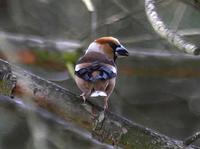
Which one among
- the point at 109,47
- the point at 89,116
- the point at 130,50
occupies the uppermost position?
the point at 89,116

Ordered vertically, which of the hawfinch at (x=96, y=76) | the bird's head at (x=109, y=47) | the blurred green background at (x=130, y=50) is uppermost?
the hawfinch at (x=96, y=76)

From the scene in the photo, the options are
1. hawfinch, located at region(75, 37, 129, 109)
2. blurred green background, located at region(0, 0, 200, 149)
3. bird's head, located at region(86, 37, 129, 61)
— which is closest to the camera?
hawfinch, located at region(75, 37, 129, 109)

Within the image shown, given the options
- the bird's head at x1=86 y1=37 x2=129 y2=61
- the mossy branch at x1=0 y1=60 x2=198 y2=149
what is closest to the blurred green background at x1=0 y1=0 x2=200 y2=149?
the bird's head at x1=86 y1=37 x2=129 y2=61

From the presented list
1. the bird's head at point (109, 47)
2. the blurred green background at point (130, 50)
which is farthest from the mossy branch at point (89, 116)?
the blurred green background at point (130, 50)

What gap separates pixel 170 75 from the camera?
5680mm

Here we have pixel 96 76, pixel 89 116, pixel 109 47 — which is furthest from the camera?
pixel 109 47

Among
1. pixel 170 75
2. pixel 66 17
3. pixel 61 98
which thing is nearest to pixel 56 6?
pixel 66 17

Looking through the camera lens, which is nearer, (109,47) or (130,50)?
(109,47)

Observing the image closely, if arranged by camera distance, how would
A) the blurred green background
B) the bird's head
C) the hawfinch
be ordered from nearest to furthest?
the hawfinch
the bird's head
the blurred green background

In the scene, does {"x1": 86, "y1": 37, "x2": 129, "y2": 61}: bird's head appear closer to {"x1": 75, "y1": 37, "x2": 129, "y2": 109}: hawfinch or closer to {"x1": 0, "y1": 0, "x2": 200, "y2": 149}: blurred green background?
{"x1": 75, "y1": 37, "x2": 129, "y2": 109}: hawfinch

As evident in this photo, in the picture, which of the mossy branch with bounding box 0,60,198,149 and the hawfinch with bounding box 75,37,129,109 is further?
the hawfinch with bounding box 75,37,129,109

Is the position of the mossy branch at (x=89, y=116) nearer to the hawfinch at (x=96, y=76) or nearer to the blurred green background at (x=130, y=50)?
the hawfinch at (x=96, y=76)

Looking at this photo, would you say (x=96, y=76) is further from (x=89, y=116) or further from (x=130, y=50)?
(x=130, y=50)

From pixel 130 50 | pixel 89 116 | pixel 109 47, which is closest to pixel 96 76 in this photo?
pixel 89 116
